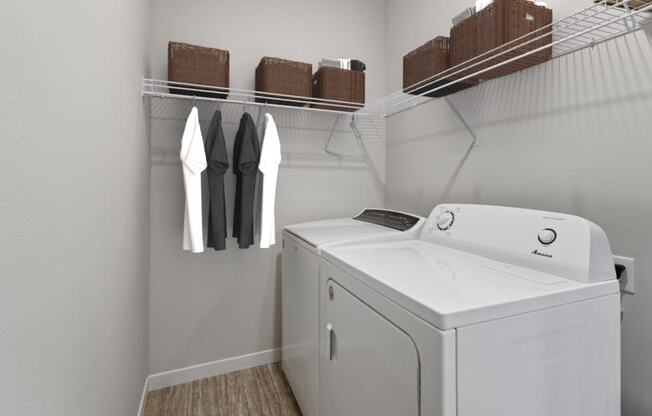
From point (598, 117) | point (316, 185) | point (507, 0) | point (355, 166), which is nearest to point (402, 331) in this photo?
point (598, 117)

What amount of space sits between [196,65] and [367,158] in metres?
1.36

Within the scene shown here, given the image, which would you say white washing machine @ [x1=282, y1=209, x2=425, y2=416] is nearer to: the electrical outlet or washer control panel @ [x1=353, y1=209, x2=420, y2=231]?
washer control panel @ [x1=353, y1=209, x2=420, y2=231]

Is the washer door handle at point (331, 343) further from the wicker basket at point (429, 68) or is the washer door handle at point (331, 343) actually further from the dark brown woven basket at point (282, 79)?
the dark brown woven basket at point (282, 79)

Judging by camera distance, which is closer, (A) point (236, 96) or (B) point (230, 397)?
(B) point (230, 397)

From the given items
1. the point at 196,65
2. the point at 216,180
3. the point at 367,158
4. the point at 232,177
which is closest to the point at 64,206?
the point at 216,180

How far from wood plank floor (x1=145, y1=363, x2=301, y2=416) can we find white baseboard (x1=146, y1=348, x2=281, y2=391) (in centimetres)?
3

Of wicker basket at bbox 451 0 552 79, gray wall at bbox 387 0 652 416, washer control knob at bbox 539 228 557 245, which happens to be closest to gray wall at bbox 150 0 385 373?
gray wall at bbox 387 0 652 416

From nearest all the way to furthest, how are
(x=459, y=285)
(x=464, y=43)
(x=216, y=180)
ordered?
(x=459, y=285)
(x=464, y=43)
(x=216, y=180)

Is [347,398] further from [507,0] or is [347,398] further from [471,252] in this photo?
[507,0]

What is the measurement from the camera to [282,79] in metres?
1.92

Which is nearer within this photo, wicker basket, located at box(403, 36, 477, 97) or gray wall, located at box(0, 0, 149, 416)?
gray wall, located at box(0, 0, 149, 416)

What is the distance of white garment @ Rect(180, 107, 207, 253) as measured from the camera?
1695mm

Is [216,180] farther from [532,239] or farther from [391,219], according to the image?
[532,239]

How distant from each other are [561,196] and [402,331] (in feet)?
3.24
